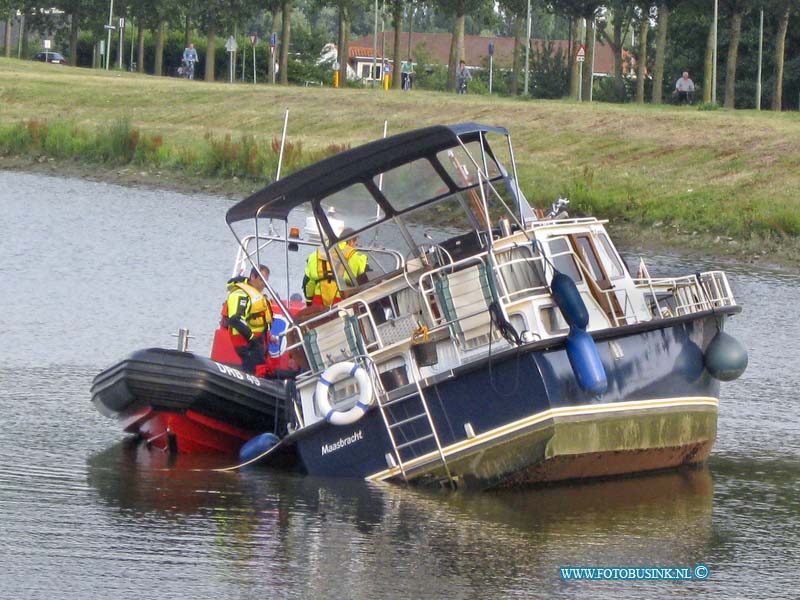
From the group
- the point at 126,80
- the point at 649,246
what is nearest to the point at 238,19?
the point at 126,80

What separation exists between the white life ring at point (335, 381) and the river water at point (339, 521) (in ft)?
1.93

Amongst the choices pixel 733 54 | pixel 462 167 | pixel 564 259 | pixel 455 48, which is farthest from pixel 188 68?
pixel 564 259

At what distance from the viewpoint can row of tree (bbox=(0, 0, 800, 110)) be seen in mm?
42438

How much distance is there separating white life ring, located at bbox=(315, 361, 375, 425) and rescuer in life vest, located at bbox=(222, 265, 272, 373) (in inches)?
62.0

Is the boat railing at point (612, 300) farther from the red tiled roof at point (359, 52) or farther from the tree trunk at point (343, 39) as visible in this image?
the red tiled roof at point (359, 52)

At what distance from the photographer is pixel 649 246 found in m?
26.7

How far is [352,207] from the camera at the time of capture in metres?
12.8

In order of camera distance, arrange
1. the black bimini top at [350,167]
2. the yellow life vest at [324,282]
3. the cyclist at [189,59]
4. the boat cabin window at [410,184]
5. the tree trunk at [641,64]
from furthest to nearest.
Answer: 1. the cyclist at [189,59]
2. the tree trunk at [641,64]
3. the yellow life vest at [324,282]
4. the boat cabin window at [410,184]
5. the black bimini top at [350,167]

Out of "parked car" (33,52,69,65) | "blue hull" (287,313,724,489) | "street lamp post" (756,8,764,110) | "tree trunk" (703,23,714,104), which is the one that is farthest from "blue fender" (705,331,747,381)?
"parked car" (33,52,69,65)

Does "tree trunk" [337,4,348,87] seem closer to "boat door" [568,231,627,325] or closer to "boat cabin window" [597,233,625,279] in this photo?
"boat cabin window" [597,233,625,279]

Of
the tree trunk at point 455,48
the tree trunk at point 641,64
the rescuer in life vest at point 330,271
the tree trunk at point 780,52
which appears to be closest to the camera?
the rescuer in life vest at point 330,271

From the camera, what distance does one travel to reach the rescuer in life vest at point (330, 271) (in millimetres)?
12992

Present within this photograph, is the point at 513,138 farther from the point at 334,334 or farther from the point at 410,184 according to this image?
the point at 334,334

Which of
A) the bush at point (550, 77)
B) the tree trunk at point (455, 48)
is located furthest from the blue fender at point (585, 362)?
the bush at point (550, 77)
